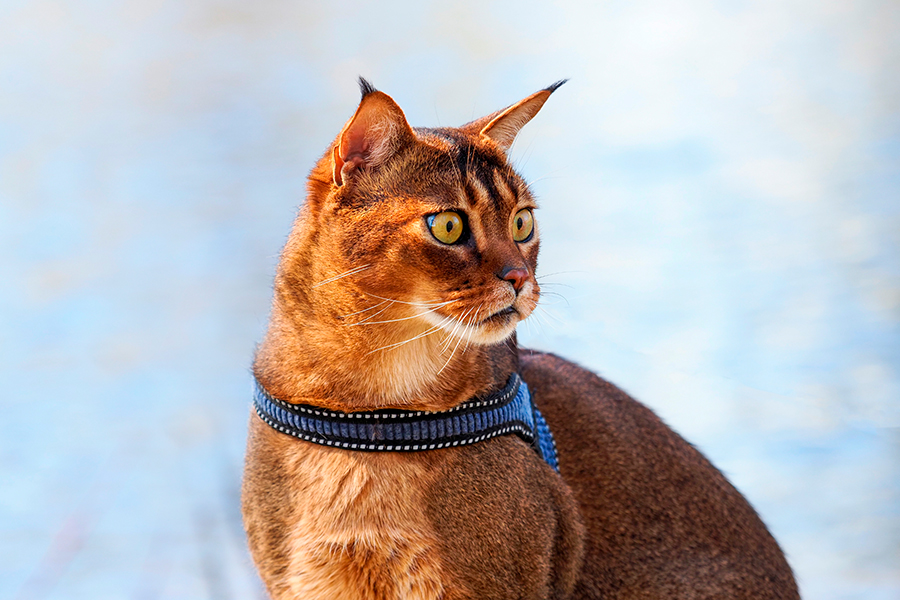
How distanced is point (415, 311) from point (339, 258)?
18 cm

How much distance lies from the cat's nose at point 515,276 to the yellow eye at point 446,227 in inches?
4.3

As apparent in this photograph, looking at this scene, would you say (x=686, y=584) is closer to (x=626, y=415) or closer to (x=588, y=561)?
(x=588, y=561)

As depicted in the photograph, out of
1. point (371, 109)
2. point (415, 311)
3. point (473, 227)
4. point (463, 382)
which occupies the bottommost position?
point (463, 382)

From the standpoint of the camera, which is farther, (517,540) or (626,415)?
(626,415)

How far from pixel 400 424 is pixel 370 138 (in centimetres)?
55

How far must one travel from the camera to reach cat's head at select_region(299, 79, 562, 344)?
63.6 inches

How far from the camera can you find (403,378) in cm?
173

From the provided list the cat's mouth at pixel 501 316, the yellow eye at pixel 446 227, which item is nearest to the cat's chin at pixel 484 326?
the cat's mouth at pixel 501 316

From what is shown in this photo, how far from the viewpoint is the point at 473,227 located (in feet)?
5.48

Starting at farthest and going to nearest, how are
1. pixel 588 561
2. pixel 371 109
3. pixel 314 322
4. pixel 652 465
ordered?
1. pixel 652 465
2. pixel 588 561
3. pixel 314 322
4. pixel 371 109

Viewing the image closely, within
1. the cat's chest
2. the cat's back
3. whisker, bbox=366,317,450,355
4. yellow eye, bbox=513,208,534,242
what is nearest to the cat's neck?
whisker, bbox=366,317,450,355

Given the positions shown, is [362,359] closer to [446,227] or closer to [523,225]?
[446,227]

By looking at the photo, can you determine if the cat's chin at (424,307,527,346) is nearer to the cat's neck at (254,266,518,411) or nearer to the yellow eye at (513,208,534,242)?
the cat's neck at (254,266,518,411)

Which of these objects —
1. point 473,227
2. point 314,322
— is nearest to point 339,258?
point 314,322
